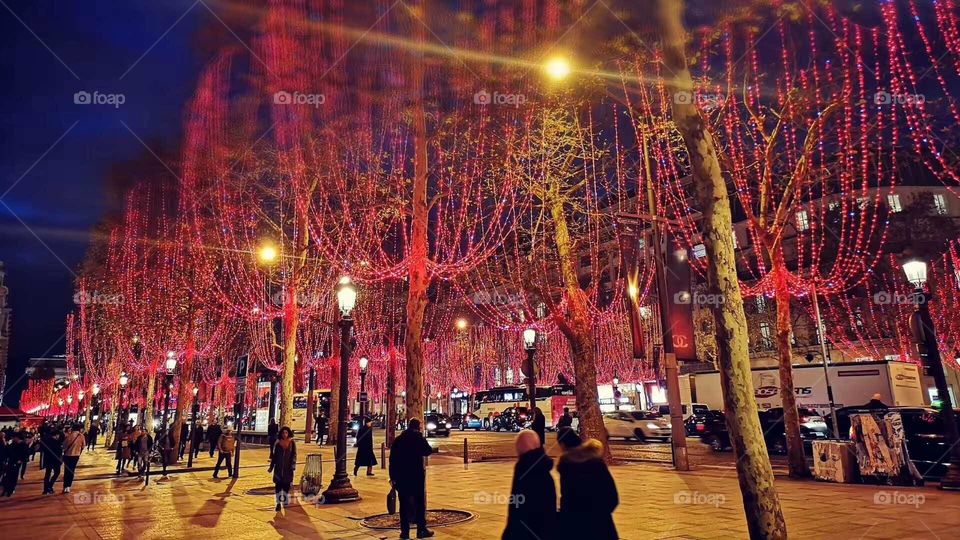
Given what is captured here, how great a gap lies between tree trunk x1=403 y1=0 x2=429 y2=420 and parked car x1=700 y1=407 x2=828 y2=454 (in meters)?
16.3

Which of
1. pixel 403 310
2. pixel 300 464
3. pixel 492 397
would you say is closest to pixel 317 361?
pixel 403 310

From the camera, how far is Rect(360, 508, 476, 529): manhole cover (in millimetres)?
9461

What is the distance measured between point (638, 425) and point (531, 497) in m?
30.4

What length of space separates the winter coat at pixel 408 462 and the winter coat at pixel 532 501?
3653mm

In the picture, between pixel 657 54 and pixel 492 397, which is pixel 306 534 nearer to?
pixel 657 54

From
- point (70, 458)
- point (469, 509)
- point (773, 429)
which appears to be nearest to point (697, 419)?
point (773, 429)

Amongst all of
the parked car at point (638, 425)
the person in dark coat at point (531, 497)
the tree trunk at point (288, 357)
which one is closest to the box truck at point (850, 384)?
the parked car at point (638, 425)

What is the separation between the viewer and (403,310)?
35938 millimetres

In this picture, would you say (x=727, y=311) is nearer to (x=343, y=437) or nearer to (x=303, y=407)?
(x=343, y=437)

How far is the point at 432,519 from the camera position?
9867 millimetres

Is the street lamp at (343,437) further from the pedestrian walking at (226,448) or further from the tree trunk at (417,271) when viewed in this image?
the pedestrian walking at (226,448)

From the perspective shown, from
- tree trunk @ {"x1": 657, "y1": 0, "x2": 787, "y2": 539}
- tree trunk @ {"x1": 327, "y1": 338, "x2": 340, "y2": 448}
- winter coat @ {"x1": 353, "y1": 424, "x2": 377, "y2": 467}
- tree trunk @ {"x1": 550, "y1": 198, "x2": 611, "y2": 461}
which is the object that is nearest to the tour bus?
tree trunk @ {"x1": 327, "y1": 338, "x2": 340, "y2": 448}

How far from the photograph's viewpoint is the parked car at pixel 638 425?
3262 cm

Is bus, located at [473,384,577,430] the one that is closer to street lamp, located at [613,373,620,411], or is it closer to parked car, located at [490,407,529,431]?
parked car, located at [490,407,529,431]
